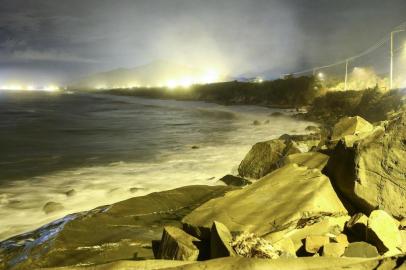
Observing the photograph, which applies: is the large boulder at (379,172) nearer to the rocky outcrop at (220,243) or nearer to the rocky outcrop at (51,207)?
the rocky outcrop at (220,243)

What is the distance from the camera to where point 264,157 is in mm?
9383

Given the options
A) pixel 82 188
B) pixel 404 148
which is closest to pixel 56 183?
pixel 82 188

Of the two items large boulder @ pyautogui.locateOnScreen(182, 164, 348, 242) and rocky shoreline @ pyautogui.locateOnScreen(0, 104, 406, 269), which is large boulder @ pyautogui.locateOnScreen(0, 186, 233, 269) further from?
large boulder @ pyautogui.locateOnScreen(182, 164, 348, 242)

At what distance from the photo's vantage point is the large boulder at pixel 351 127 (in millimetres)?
7387

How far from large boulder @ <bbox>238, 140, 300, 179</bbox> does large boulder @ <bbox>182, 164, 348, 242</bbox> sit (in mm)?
3391

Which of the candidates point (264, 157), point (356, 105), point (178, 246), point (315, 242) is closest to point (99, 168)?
point (264, 157)

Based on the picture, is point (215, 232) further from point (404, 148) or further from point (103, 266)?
point (404, 148)

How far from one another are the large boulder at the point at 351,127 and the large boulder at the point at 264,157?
1206 millimetres

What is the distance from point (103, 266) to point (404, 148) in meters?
3.92

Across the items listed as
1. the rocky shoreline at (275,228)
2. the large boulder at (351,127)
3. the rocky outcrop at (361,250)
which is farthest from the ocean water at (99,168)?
the rocky outcrop at (361,250)

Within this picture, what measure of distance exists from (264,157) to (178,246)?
580 centimetres

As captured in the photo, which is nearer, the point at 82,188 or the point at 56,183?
the point at 82,188

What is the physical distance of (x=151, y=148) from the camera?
17516mm

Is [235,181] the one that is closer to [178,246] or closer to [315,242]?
[315,242]
